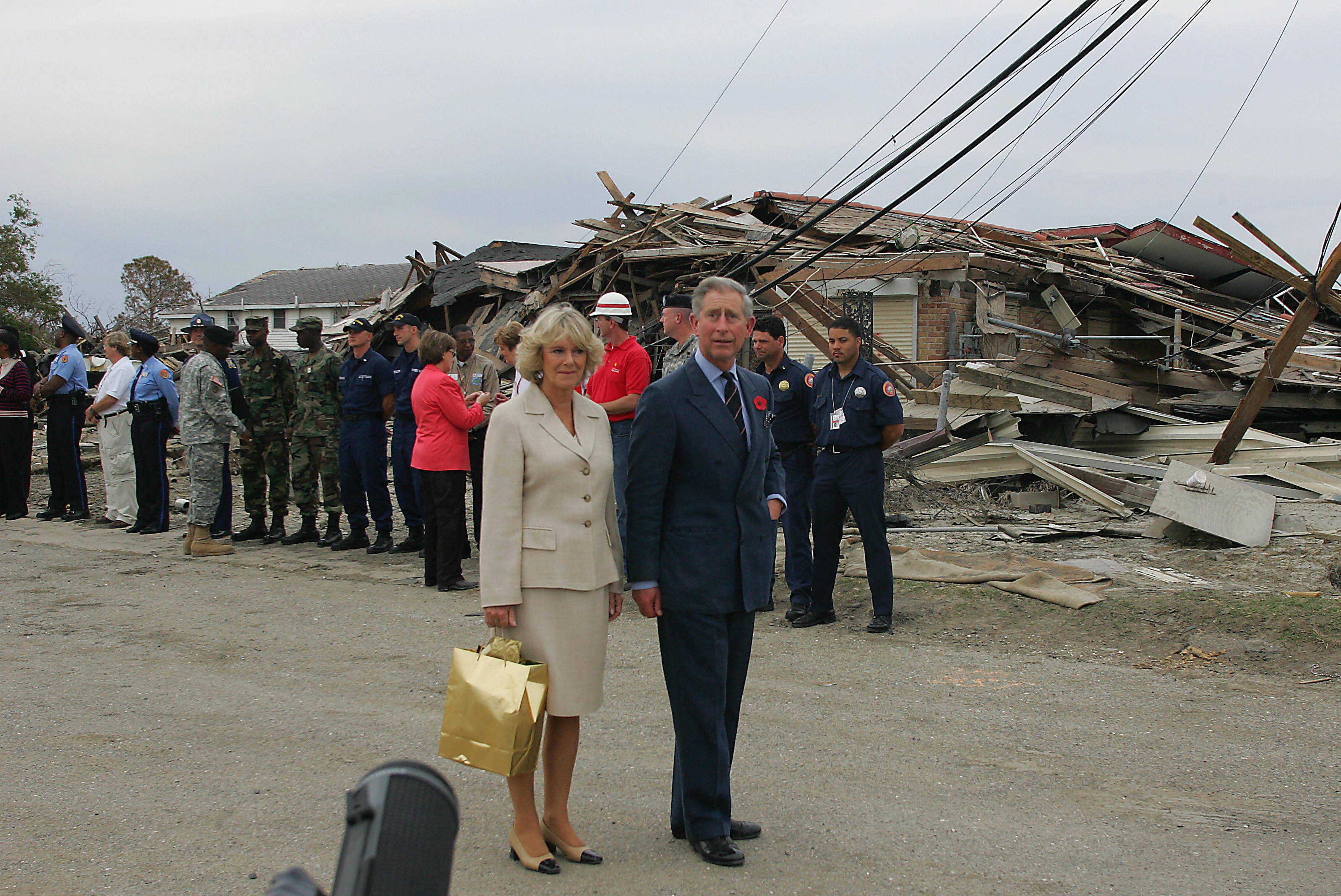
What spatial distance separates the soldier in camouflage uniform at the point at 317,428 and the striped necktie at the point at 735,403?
7114 mm

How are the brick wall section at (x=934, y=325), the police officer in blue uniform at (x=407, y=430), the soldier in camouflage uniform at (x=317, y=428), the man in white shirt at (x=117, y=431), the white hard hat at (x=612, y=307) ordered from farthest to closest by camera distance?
the brick wall section at (x=934, y=325), the man in white shirt at (x=117, y=431), the soldier in camouflage uniform at (x=317, y=428), the police officer in blue uniform at (x=407, y=430), the white hard hat at (x=612, y=307)

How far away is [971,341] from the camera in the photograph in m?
17.3

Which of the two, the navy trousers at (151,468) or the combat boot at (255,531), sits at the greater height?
the navy trousers at (151,468)

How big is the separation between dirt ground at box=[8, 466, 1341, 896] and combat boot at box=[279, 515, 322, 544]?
253 centimetres

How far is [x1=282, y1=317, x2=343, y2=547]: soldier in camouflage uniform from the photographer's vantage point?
9.99 meters

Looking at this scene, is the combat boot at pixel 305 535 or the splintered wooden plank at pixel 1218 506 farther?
the combat boot at pixel 305 535

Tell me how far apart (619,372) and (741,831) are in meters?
4.44

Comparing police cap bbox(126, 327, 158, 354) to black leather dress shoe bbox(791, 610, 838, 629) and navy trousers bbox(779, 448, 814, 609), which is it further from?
black leather dress shoe bbox(791, 610, 838, 629)

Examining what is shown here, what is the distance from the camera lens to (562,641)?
350cm

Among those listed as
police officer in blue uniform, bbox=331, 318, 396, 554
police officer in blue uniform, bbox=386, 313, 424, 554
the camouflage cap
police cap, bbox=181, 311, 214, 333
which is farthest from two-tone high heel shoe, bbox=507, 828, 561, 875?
police cap, bbox=181, 311, 214, 333

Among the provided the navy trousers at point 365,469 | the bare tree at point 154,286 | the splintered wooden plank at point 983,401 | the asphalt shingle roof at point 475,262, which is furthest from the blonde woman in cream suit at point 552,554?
the bare tree at point 154,286

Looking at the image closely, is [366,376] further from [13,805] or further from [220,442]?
[13,805]

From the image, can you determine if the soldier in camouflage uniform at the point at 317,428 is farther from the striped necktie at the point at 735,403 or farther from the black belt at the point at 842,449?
the striped necktie at the point at 735,403

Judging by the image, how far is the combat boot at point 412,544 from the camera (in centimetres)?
990
